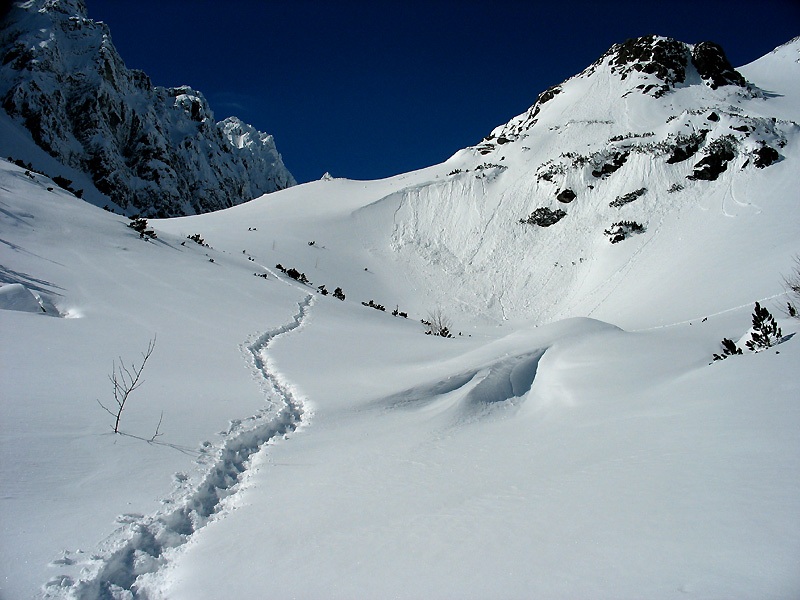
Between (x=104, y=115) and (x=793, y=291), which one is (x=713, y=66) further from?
(x=104, y=115)

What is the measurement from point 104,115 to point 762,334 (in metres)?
82.0

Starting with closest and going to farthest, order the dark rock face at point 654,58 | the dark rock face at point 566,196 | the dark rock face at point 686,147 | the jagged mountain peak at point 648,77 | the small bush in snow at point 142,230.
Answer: the small bush in snow at point 142,230 < the dark rock face at point 686,147 < the dark rock face at point 566,196 < the jagged mountain peak at point 648,77 < the dark rock face at point 654,58

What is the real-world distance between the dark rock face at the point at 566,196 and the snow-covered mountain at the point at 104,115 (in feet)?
201

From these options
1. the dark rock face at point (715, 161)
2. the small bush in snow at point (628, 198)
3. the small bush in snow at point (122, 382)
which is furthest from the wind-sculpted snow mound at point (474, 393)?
the dark rock face at point (715, 161)

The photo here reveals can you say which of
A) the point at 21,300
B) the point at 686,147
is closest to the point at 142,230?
the point at 21,300

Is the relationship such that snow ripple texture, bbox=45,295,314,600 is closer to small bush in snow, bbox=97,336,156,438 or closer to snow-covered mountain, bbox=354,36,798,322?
small bush in snow, bbox=97,336,156,438

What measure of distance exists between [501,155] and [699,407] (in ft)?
127

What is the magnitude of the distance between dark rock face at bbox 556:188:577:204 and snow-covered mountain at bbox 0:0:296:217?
201 feet

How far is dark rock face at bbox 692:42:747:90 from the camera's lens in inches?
1524

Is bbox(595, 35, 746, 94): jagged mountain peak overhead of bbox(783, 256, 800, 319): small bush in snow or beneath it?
overhead

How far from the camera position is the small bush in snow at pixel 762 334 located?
5.65 metres

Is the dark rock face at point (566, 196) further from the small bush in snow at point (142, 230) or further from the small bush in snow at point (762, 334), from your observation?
the small bush in snow at point (762, 334)

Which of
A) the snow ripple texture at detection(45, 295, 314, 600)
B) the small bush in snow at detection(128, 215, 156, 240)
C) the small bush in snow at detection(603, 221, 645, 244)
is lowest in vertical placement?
the snow ripple texture at detection(45, 295, 314, 600)

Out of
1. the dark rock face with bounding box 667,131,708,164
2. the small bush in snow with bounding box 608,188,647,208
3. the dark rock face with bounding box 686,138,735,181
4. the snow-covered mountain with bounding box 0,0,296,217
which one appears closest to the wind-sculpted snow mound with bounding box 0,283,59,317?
the small bush in snow with bounding box 608,188,647,208
